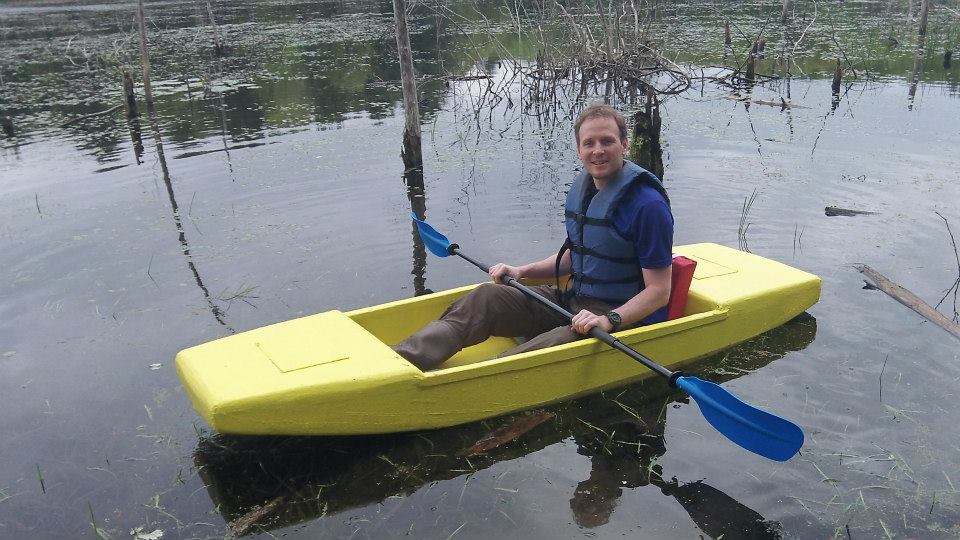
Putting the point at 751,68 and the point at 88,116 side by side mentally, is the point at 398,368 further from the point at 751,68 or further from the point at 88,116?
the point at 751,68

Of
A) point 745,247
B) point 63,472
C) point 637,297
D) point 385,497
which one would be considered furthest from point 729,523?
point 745,247

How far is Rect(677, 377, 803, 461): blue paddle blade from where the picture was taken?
9.29 ft

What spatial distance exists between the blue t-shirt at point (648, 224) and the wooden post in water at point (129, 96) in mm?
8636

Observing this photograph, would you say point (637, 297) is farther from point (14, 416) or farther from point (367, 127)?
point (367, 127)

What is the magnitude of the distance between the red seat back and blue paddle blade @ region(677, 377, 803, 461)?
0.76 m

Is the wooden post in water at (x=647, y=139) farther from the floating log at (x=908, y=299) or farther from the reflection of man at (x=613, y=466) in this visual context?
the reflection of man at (x=613, y=466)

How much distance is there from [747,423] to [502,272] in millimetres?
1352

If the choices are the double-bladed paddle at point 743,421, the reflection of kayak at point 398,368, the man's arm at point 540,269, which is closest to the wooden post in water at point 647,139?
the reflection of kayak at point 398,368

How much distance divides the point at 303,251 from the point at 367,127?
4249mm

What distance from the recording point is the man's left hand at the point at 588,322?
3.30 metres

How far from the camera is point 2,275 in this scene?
5.32m

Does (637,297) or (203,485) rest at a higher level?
(637,297)

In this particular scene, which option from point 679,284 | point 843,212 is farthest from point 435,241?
point 843,212

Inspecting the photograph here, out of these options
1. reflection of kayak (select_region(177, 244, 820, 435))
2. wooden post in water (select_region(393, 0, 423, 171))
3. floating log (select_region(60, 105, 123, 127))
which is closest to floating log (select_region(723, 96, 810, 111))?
wooden post in water (select_region(393, 0, 423, 171))
